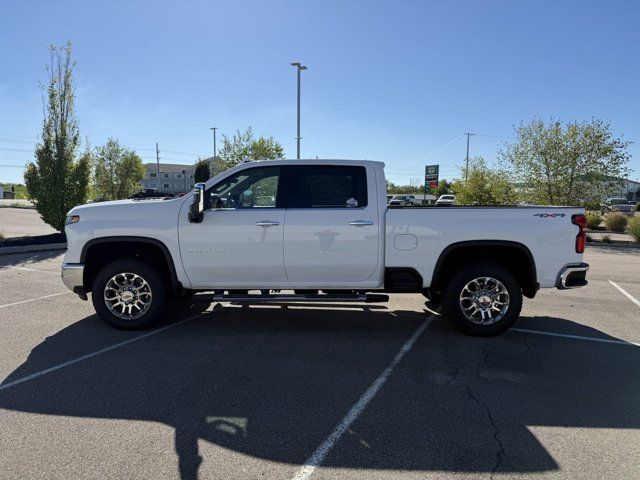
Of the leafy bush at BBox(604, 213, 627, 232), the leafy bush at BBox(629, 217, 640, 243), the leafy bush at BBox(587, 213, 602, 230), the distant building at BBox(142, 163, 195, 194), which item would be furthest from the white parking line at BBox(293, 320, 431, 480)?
the distant building at BBox(142, 163, 195, 194)

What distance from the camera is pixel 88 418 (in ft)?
11.2

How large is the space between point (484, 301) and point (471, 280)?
32 centimetres

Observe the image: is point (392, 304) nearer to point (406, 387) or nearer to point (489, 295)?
point (489, 295)

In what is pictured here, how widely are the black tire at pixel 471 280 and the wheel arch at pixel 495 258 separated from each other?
166 mm

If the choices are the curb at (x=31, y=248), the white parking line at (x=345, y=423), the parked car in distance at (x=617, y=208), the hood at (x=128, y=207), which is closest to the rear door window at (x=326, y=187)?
the hood at (x=128, y=207)

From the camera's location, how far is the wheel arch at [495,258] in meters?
5.23

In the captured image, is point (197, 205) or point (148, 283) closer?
point (197, 205)

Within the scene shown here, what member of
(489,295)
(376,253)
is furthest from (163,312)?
(489,295)

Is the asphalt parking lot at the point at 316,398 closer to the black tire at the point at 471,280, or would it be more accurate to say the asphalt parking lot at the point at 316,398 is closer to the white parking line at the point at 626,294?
the black tire at the point at 471,280

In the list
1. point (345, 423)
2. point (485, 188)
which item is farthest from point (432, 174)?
point (345, 423)

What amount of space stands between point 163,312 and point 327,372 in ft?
7.79

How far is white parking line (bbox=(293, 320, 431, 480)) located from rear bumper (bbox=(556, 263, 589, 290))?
6.45 feet

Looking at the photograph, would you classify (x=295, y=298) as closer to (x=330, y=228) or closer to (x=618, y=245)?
(x=330, y=228)

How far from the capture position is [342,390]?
391 centimetres
